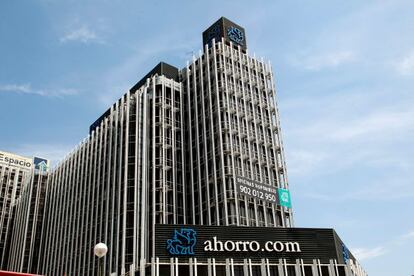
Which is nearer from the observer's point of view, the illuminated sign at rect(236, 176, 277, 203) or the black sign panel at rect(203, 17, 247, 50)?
the illuminated sign at rect(236, 176, 277, 203)

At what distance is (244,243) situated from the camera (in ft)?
184

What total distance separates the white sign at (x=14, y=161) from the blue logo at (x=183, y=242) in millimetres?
118045

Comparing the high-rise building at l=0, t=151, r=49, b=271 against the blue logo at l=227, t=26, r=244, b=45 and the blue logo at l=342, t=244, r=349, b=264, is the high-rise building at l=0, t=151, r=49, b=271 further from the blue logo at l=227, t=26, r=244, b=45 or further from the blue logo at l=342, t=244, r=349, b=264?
the blue logo at l=342, t=244, r=349, b=264

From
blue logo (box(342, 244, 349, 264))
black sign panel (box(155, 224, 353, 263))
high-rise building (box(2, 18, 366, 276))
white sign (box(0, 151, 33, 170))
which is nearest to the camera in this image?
black sign panel (box(155, 224, 353, 263))

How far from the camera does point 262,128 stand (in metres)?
99.0

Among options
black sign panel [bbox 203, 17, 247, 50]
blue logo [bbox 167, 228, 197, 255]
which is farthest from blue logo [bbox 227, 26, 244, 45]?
blue logo [bbox 167, 228, 197, 255]

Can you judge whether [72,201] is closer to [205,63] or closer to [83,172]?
[83,172]

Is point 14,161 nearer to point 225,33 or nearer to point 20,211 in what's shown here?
point 20,211

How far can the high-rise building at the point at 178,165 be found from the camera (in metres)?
85.8

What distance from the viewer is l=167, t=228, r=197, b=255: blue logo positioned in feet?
175

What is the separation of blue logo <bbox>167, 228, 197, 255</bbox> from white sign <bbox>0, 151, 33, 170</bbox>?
118m

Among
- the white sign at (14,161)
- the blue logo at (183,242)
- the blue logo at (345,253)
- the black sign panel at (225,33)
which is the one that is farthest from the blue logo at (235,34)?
the white sign at (14,161)

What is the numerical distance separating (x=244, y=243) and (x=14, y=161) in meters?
123

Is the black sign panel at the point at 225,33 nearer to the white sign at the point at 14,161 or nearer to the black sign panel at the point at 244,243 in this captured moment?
the black sign panel at the point at 244,243
